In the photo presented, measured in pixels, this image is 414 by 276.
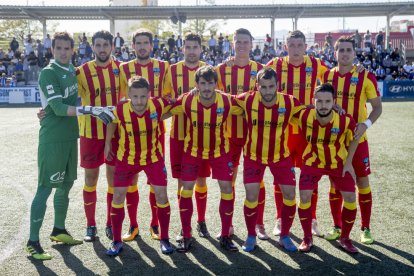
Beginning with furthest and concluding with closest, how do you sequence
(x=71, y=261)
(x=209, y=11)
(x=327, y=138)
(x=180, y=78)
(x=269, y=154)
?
1. (x=209, y=11)
2. (x=180, y=78)
3. (x=269, y=154)
4. (x=327, y=138)
5. (x=71, y=261)

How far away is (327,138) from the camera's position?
438 cm

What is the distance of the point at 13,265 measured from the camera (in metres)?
4.12

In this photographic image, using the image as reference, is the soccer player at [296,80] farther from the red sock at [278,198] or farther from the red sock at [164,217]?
the red sock at [164,217]

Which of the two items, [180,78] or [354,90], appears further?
[180,78]

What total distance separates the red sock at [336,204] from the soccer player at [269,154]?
60 centimetres

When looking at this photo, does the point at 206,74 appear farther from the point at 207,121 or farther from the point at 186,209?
the point at 186,209

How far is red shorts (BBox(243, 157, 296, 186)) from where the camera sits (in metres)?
4.43

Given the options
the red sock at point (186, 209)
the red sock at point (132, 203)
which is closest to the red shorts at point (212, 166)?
the red sock at point (186, 209)

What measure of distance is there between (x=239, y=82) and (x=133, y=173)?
154 centimetres

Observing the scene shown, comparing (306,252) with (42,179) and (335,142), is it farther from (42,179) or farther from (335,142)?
(42,179)

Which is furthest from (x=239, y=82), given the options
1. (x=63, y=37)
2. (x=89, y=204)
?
(x=89, y=204)

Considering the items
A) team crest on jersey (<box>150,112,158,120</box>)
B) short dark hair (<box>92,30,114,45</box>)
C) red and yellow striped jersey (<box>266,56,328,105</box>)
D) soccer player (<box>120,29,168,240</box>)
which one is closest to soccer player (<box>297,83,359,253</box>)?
red and yellow striped jersey (<box>266,56,328,105</box>)

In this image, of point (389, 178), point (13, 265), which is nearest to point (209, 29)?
point (389, 178)

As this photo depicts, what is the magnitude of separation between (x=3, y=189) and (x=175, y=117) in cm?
335
